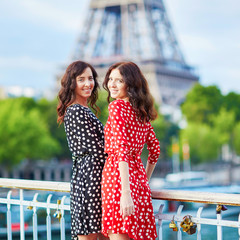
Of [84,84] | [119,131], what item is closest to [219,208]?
[119,131]

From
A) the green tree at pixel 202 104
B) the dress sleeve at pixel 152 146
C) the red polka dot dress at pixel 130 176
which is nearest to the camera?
the red polka dot dress at pixel 130 176

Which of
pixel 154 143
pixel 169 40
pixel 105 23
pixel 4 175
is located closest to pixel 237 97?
pixel 169 40

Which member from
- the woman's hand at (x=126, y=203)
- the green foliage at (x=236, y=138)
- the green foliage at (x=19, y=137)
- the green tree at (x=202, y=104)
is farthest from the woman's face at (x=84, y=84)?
the green tree at (x=202, y=104)

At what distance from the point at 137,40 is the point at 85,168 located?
2318 inches

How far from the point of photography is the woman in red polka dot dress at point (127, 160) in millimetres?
3227

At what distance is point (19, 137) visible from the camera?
106ft

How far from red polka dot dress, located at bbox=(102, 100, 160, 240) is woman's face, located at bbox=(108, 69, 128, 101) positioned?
0.09 metres

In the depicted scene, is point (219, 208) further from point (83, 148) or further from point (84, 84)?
point (84, 84)

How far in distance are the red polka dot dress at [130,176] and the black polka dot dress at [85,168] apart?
0.40 ft

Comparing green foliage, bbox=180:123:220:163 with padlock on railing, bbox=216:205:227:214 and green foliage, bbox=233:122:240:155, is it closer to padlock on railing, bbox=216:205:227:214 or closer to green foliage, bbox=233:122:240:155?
green foliage, bbox=233:122:240:155

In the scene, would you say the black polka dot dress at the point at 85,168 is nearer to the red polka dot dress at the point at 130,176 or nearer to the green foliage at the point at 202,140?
the red polka dot dress at the point at 130,176

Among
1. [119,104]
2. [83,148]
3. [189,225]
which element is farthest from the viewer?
[83,148]

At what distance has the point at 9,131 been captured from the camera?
1248 inches

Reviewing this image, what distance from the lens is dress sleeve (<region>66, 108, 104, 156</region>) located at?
3.54 metres
